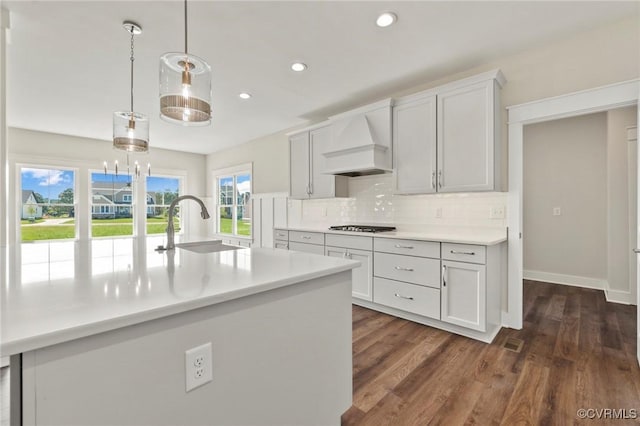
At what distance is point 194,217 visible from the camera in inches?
279

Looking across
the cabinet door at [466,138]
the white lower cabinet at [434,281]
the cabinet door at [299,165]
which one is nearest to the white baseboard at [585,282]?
the white lower cabinet at [434,281]

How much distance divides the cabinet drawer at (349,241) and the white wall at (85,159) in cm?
463

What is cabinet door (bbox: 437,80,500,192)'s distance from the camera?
2.66 meters

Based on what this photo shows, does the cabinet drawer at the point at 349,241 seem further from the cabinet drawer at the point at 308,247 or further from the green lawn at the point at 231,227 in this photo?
the green lawn at the point at 231,227

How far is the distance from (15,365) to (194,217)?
693cm

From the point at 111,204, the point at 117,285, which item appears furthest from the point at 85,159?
the point at 117,285

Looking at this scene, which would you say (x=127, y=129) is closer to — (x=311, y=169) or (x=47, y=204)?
(x=311, y=169)

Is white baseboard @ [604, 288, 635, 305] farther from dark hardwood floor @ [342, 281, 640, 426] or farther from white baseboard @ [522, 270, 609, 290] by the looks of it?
dark hardwood floor @ [342, 281, 640, 426]

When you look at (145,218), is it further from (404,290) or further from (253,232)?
(404,290)

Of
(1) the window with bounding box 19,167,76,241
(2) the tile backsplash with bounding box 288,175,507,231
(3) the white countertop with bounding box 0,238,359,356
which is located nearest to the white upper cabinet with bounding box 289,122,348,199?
(2) the tile backsplash with bounding box 288,175,507,231

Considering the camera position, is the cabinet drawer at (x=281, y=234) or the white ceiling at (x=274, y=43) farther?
the cabinet drawer at (x=281, y=234)

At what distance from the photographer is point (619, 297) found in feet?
11.6

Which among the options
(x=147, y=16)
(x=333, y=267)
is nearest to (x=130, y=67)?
(x=147, y=16)

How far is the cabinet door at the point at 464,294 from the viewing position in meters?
2.48
